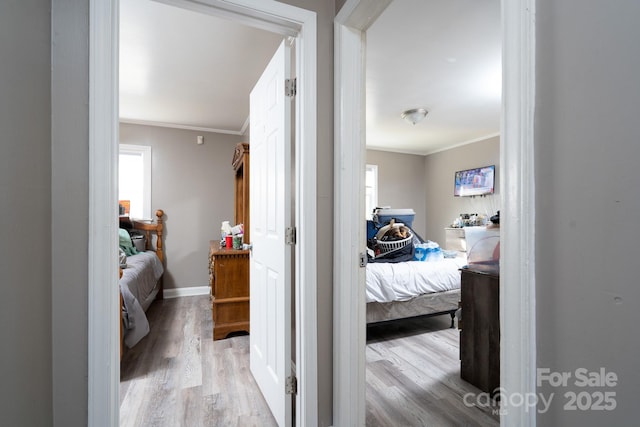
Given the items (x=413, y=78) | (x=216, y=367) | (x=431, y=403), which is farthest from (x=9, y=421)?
(x=413, y=78)

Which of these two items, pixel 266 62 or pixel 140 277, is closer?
pixel 266 62

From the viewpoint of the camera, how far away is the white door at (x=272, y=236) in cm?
154

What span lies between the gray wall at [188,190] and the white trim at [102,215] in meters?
3.59

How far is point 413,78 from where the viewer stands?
298 centimetres

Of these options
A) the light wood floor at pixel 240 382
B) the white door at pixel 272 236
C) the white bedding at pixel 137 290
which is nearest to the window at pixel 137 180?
the white bedding at pixel 137 290

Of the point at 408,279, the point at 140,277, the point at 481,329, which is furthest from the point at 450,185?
the point at 140,277

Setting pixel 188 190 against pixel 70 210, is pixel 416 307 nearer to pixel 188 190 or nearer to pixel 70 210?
pixel 70 210

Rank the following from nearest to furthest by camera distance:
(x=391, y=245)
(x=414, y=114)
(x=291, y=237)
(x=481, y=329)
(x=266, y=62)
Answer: (x=291, y=237) → (x=481, y=329) → (x=266, y=62) → (x=391, y=245) → (x=414, y=114)

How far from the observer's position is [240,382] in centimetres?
210

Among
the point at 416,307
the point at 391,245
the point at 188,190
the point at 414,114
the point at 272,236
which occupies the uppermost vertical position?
the point at 414,114

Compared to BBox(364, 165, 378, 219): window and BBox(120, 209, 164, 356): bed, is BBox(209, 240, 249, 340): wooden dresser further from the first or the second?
BBox(364, 165, 378, 219): window

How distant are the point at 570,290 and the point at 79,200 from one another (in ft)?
4.52

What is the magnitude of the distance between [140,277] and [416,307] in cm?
276

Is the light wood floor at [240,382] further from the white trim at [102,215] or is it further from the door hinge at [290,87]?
the door hinge at [290,87]
